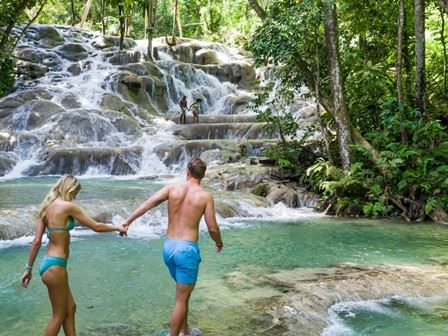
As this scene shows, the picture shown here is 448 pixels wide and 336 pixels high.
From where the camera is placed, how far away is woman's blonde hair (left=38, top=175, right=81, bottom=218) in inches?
170

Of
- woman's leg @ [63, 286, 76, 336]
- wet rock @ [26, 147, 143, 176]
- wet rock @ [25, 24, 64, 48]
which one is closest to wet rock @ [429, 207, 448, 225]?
woman's leg @ [63, 286, 76, 336]

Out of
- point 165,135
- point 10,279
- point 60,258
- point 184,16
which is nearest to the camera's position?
point 60,258

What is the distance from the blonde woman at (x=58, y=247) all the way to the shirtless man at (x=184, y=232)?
0.58m

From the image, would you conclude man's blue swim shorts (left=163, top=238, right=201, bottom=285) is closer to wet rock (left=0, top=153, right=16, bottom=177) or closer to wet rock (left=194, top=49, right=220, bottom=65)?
wet rock (left=0, top=153, right=16, bottom=177)

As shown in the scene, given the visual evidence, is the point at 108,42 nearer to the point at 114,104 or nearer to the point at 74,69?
the point at 74,69

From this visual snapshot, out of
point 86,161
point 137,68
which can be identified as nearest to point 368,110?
point 86,161

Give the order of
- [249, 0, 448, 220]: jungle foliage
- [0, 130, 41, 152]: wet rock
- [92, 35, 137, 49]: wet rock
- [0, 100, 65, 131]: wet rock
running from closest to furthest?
[249, 0, 448, 220]: jungle foliage
[0, 130, 41, 152]: wet rock
[0, 100, 65, 131]: wet rock
[92, 35, 137, 49]: wet rock

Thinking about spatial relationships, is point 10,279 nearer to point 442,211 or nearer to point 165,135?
point 442,211

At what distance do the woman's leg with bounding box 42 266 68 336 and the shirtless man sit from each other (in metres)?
0.77

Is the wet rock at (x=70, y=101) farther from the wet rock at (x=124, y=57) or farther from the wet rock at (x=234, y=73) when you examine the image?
the wet rock at (x=234, y=73)

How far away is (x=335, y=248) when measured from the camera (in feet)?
32.2

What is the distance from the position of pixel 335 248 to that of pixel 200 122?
56.0 ft

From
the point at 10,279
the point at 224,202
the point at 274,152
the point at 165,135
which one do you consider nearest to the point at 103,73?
the point at 165,135

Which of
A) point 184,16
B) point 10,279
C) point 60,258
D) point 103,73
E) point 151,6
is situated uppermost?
point 184,16
